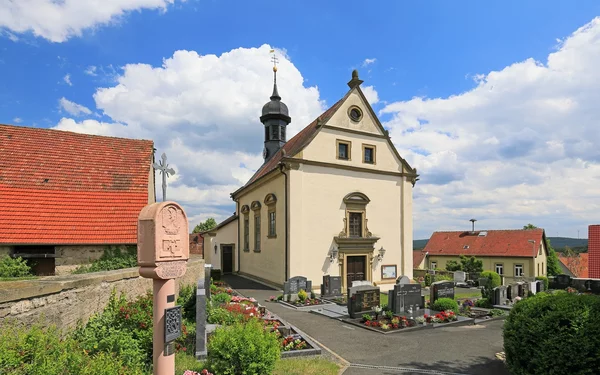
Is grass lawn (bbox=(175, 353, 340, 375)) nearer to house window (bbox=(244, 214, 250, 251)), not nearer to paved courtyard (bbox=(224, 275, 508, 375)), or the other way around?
paved courtyard (bbox=(224, 275, 508, 375))

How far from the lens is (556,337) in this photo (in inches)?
236

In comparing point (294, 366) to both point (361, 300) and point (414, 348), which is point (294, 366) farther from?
point (361, 300)

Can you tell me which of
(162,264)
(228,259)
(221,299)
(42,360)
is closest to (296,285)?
(221,299)

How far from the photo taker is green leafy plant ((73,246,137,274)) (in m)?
11.1

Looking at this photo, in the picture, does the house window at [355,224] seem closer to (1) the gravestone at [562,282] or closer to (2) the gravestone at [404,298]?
(2) the gravestone at [404,298]

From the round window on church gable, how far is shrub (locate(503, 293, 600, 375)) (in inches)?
659

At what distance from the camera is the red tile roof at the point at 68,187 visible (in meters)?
11.2

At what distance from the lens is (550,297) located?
670cm

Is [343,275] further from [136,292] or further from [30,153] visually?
[30,153]

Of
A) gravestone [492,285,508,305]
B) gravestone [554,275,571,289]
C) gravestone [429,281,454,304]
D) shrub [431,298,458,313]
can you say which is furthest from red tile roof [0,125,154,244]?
gravestone [554,275,571,289]

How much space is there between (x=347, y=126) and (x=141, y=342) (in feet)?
58.7

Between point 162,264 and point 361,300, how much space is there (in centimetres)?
1000

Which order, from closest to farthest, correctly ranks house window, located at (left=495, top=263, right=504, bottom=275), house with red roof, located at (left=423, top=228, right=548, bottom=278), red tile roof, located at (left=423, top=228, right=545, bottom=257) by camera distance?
house with red roof, located at (left=423, top=228, right=548, bottom=278)
red tile roof, located at (left=423, top=228, right=545, bottom=257)
house window, located at (left=495, top=263, right=504, bottom=275)

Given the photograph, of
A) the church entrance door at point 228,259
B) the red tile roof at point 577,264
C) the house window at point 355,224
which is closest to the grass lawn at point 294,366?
the house window at point 355,224
